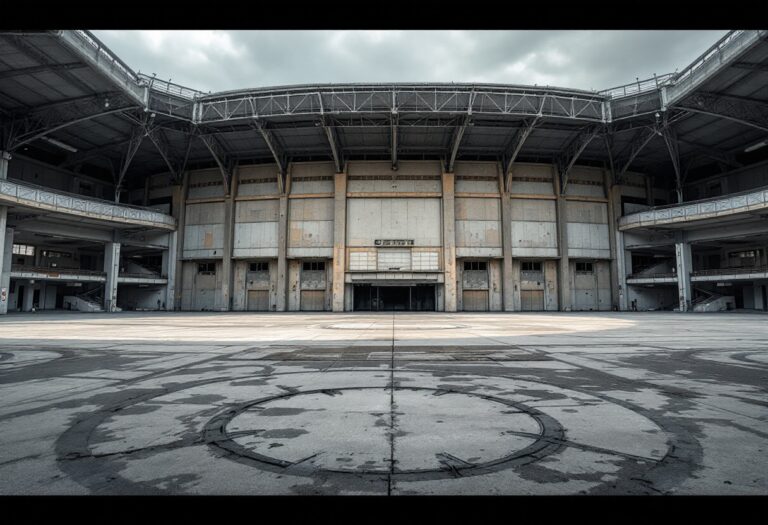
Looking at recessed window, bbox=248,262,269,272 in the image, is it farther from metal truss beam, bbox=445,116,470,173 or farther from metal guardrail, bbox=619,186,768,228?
metal guardrail, bbox=619,186,768,228

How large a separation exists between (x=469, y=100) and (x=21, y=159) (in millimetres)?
40557

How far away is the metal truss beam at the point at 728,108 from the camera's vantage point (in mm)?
32219

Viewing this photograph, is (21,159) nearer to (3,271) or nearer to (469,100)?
(3,271)

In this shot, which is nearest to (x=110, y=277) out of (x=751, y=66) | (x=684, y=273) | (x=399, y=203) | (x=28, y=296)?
(x=28, y=296)

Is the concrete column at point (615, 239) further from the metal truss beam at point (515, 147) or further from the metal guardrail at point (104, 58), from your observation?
the metal guardrail at point (104, 58)

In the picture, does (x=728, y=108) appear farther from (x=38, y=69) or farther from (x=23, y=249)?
(x=23, y=249)

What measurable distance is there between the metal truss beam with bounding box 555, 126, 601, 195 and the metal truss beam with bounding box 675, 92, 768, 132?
7.01m

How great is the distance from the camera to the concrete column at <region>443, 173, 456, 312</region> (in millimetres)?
41562

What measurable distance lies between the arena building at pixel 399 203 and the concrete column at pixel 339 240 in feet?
0.65

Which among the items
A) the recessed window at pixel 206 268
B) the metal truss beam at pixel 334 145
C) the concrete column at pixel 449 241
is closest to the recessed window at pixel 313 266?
the metal truss beam at pixel 334 145

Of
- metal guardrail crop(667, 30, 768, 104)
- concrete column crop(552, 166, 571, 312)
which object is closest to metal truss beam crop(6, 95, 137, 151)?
concrete column crop(552, 166, 571, 312)

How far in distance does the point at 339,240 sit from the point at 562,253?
23178 millimetres

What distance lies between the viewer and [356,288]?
151 feet
